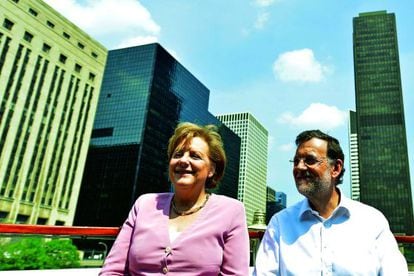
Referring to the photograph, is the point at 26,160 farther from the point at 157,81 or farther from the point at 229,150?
the point at 229,150

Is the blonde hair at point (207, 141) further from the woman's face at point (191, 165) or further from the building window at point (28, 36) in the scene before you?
the building window at point (28, 36)

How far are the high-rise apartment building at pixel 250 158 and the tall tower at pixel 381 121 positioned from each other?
50.9 m

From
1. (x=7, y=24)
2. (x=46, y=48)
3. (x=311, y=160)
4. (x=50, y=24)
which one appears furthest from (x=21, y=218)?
(x=311, y=160)

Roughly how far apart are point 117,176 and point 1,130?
92.7ft

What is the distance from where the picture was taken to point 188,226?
1.99 metres

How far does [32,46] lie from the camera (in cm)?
4997

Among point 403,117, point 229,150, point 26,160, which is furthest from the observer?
point 229,150

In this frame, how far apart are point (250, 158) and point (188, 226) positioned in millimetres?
145652

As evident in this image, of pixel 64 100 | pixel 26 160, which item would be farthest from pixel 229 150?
pixel 26 160

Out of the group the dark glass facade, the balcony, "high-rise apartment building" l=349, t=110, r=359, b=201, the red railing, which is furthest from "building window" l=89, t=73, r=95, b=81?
"high-rise apartment building" l=349, t=110, r=359, b=201

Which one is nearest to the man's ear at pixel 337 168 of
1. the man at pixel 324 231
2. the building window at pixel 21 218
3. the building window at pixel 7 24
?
the man at pixel 324 231

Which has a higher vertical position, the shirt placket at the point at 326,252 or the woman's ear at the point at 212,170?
the woman's ear at the point at 212,170

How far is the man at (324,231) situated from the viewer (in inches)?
82.1

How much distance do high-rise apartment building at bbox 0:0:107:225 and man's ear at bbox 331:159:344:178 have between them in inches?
1983
